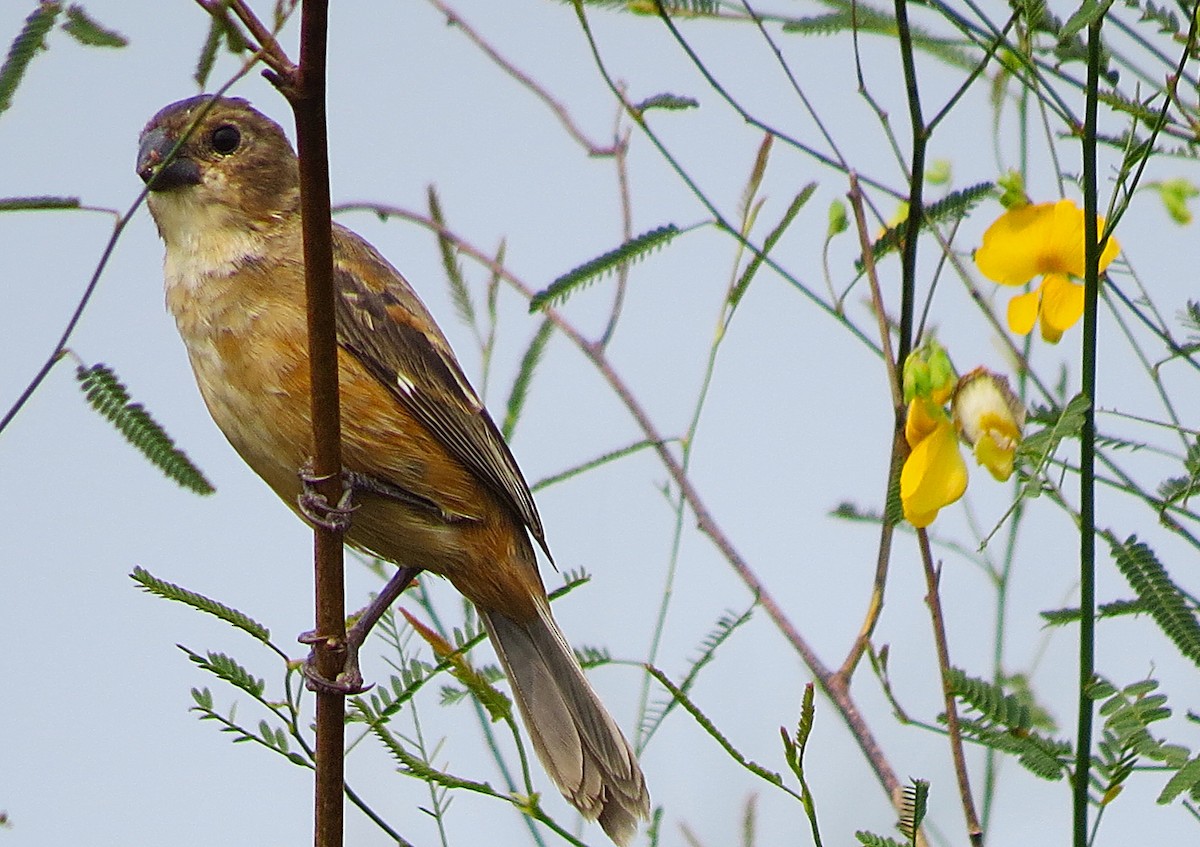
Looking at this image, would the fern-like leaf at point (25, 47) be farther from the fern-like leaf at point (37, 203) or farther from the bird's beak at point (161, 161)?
the bird's beak at point (161, 161)

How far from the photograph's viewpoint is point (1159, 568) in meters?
2.05

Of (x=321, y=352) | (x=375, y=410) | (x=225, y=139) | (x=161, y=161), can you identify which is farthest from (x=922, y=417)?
(x=225, y=139)

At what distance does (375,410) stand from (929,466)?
170 cm

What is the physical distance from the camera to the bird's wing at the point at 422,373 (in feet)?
11.8

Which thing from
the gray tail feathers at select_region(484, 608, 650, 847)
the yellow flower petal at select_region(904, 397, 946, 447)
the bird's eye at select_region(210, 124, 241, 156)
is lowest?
the yellow flower petal at select_region(904, 397, 946, 447)

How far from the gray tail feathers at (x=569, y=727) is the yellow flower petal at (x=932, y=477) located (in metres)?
1.64

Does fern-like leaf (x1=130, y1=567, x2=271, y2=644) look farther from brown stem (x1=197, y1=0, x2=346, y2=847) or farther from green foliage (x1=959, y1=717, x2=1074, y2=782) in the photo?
green foliage (x1=959, y1=717, x2=1074, y2=782)

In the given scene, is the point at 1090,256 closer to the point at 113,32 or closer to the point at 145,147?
the point at 113,32

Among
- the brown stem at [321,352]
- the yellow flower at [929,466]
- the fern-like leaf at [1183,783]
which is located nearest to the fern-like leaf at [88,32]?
the brown stem at [321,352]

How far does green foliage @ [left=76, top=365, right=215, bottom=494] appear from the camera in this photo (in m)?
2.35

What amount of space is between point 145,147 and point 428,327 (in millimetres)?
848

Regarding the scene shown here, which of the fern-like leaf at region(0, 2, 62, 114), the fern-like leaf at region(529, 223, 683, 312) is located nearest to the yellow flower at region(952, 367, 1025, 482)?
the fern-like leaf at region(529, 223, 683, 312)

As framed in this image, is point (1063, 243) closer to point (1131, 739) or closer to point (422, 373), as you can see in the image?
point (1131, 739)

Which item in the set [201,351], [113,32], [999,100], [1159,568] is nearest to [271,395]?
[201,351]
